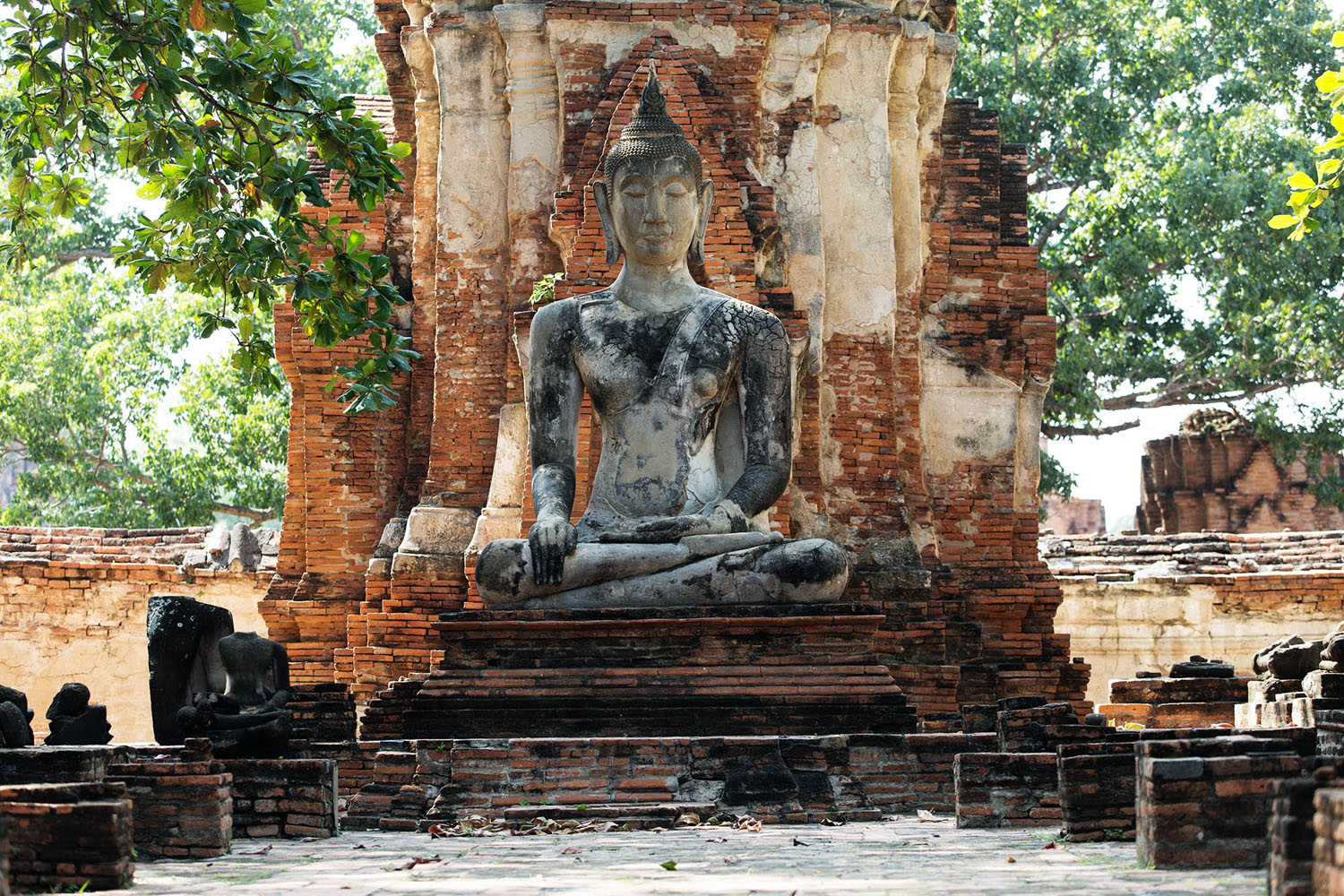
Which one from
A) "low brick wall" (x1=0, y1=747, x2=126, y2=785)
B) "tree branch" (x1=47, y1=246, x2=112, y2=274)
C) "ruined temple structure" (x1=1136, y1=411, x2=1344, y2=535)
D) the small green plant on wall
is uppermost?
"tree branch" (x1=47, y1=246, x2=112, y2=274)

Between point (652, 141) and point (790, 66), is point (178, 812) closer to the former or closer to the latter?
point (652, 141)

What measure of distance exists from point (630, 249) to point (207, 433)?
41.5ft

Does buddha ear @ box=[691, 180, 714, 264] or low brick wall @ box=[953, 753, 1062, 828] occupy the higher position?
buddha ear @ box=[691, 180, 714, 264]

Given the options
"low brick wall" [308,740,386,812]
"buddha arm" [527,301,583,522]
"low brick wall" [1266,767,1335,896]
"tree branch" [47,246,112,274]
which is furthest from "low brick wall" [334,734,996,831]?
"tree branch" [47,246,112,274]

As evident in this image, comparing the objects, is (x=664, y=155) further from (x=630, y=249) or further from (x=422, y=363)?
(x=422, y=363)

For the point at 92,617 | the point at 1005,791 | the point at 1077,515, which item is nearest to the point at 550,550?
the point at 1005,791

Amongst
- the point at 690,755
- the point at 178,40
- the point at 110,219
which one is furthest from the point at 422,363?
the point at 110,219

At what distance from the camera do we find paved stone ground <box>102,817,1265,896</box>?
4484mm

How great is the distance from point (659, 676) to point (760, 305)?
3.90m

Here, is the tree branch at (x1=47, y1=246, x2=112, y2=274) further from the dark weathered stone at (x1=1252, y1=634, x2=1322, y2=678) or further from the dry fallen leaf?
the dry fallen leaf

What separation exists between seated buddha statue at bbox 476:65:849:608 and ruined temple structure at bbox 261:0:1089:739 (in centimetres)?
159

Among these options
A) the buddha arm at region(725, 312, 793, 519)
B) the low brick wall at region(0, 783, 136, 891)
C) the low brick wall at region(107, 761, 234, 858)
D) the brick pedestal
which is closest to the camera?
the low brick wall at region(0, 783, 136, 891)

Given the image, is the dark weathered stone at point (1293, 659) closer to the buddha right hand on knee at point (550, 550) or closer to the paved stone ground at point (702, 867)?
the buddha right hand on knee at point (550, 550)

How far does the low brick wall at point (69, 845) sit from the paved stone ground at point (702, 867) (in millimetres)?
115
